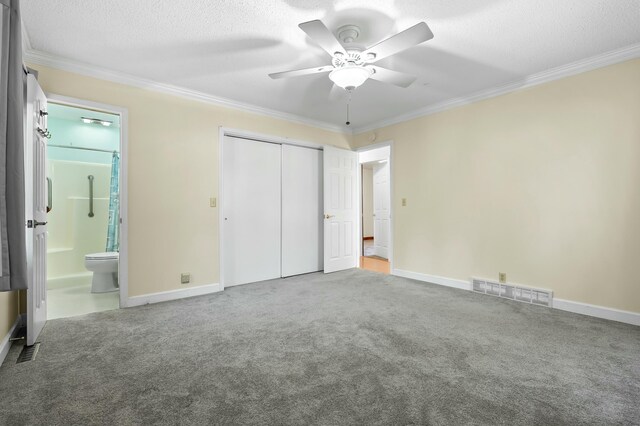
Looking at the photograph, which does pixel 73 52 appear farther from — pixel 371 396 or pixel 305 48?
pixel 371 396

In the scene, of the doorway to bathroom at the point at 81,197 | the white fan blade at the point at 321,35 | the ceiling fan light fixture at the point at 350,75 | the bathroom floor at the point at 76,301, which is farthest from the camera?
the doorway to bathroom at the point at 81,197

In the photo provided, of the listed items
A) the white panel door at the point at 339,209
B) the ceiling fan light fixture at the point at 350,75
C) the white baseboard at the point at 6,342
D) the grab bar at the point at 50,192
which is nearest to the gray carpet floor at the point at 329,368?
the white baseboard at the point at 6,342

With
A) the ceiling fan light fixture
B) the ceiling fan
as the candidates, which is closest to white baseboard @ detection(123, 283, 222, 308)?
the ceiling fan

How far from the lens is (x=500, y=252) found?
11.8 feet

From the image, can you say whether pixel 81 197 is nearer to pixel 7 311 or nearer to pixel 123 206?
pixel 123 206

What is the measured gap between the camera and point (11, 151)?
1.41m

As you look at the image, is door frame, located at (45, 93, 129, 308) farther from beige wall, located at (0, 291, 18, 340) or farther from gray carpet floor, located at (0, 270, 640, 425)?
beige wall, located at (0, 291, 18, 340)

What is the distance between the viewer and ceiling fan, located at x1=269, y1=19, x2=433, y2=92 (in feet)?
6.54

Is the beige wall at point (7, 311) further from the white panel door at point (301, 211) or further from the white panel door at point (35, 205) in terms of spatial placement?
the white panel door at point (301, 211)

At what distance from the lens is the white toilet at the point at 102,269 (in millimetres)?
3878

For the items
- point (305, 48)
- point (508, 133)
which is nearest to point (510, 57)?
point (508, 133)

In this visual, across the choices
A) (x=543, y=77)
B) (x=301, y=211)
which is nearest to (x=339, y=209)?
(x=301, y=211)

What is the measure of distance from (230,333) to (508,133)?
367cm

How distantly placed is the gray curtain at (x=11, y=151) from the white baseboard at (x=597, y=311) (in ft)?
14.1
